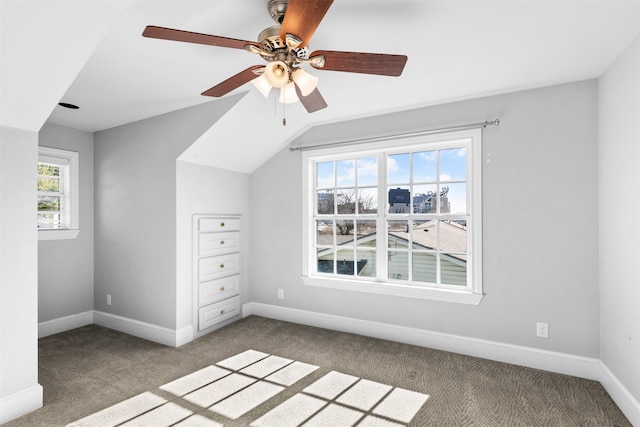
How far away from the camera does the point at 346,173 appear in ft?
12.2

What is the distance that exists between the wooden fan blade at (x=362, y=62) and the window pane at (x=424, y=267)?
6.75 ft

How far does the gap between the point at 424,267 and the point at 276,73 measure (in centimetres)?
240

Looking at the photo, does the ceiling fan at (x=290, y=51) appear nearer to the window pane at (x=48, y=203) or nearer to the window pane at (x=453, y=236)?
the window pane at (x=453, y=236)

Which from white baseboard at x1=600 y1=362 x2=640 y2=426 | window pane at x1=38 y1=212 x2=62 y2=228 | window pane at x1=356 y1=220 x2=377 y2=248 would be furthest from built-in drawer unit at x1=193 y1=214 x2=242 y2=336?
white baseboard at x1=600 y1=362 x2=640 y2=426

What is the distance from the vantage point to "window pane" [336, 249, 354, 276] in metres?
3.69

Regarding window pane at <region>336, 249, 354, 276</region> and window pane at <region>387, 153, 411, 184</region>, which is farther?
window pane at <region>336, 249, 354, 276</region>

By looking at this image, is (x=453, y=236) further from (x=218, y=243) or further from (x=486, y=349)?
(x=218, y=243)

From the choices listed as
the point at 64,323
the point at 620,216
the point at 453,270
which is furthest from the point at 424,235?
the point at 64,323

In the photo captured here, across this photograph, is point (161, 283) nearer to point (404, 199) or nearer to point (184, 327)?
point (184, 327)

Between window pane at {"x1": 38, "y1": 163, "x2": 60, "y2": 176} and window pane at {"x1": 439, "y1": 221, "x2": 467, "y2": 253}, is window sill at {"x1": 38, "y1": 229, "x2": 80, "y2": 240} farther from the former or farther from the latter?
window pane at {"x1": 439, "y1": 221, "x2": 467, "y2": 253}

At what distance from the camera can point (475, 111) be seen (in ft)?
9.69

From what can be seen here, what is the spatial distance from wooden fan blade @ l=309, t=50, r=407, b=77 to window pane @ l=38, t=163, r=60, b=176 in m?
3.61

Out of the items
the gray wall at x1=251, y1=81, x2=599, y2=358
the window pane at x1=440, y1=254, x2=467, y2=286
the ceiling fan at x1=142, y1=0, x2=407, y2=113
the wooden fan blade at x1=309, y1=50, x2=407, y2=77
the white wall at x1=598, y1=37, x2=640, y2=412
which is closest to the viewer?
the ceiling fan at x1=142, y1=0, x2=407, y2=113

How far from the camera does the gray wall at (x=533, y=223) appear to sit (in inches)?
101
